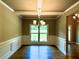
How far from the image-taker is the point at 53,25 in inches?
525

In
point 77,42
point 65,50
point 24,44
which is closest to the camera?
point 65,50

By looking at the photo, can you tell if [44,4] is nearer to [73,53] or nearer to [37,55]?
[37,55]

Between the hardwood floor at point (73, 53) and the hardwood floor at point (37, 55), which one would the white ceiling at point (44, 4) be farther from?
the hardwood floor at point (73, 53)

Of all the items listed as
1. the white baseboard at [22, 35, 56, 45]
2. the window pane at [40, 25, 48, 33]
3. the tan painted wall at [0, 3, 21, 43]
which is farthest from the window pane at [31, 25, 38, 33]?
the tan painted wall at [0, 3, 21, 43]

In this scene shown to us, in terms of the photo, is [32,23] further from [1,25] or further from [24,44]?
[1,25]

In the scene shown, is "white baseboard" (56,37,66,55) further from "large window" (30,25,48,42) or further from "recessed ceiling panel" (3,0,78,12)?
"large window" (30,25,48,42)

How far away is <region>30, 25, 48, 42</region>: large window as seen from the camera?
1338 centimetres

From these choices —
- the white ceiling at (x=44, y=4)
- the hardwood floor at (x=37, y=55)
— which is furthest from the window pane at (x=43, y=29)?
the white ceiling at (x=44, y=4)

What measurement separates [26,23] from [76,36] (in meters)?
5.42

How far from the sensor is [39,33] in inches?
533

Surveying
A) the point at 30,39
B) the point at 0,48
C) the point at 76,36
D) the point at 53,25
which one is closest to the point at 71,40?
the point at 76,36

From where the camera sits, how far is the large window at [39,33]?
527 inches

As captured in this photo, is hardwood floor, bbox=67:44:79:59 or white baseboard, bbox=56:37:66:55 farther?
white baseboard, bbox=56:37:66:55

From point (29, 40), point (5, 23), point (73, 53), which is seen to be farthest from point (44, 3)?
point (29, 40)
